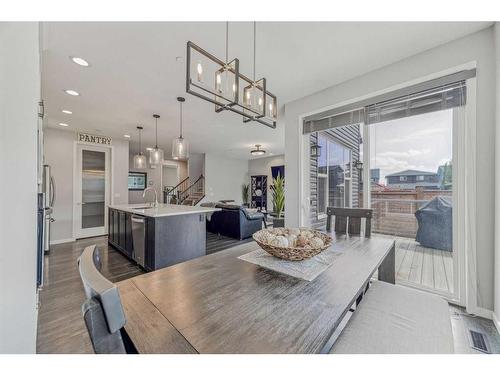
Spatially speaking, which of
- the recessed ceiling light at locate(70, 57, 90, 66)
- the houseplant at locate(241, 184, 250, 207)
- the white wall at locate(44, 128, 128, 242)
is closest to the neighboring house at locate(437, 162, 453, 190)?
the recessed ceiling light at locate(70, 57, 90, 66)

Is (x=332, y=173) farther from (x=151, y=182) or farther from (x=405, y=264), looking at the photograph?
(x=151, y=182)

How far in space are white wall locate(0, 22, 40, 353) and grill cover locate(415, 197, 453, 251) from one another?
342 cm

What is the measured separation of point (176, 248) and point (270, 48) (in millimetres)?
2874

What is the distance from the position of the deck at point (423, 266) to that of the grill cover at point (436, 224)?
3.3 inches

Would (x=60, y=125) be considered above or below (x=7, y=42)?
above

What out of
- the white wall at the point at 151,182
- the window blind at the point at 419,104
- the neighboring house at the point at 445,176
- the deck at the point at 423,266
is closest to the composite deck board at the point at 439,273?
the deck at the point at 423,266

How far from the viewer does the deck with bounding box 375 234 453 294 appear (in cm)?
227

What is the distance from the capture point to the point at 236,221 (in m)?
4.95

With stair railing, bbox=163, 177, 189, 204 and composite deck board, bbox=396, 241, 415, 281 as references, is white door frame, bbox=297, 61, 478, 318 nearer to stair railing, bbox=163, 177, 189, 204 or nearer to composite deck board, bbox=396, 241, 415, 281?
composite deck board, bbox=396, 241, 415, 281

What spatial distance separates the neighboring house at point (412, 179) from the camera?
2385 millimetres

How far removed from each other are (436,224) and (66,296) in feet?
14.3

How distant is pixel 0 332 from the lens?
0.69 meters

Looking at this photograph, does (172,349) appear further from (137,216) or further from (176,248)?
(137,216)
